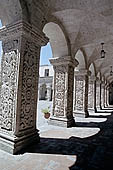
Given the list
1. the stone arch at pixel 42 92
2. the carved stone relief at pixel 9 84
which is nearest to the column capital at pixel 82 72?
the carved stone relief at pixel 9 84

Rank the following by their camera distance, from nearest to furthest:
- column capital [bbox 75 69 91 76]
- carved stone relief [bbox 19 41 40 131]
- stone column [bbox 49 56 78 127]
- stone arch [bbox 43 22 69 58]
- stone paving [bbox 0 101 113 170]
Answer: stone paving [bbox 0 101 113 170]
carved stone relief [bbox 19 41 40 131]
stone arch [bbox 43 22 69 58]
stone column [bbox 49 56 78 127]
column capital [bbox 75 69 91 76]

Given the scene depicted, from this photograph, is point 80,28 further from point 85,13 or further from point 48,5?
point 48,5

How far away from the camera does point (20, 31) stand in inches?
118

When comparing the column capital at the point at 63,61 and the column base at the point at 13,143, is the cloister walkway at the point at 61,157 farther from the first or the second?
the column capital at the point at 63,61

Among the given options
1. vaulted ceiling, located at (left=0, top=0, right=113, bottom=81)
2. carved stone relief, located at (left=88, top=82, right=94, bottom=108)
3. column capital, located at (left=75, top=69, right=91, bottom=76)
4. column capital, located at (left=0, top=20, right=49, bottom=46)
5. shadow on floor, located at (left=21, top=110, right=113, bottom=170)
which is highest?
vaulted ceiling, located at (left=0, top=0, right=113, bottom=81)

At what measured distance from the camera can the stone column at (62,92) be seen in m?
5.43

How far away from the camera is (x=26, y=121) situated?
10.4 ft

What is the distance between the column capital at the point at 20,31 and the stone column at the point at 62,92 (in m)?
2.34

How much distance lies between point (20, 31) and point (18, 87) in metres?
1.28

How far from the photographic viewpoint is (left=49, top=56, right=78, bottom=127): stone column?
5.43 m

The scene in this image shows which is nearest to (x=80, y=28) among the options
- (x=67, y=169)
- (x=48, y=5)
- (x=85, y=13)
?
(x=85, y=13)

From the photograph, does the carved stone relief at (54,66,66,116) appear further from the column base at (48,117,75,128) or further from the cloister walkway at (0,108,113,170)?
the cloister walkway at (0,108,113,170)

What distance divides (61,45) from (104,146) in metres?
3.99

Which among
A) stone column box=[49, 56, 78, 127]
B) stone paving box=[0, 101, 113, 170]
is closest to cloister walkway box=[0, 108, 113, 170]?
stone paving box=[0, 101, 113, 170]
